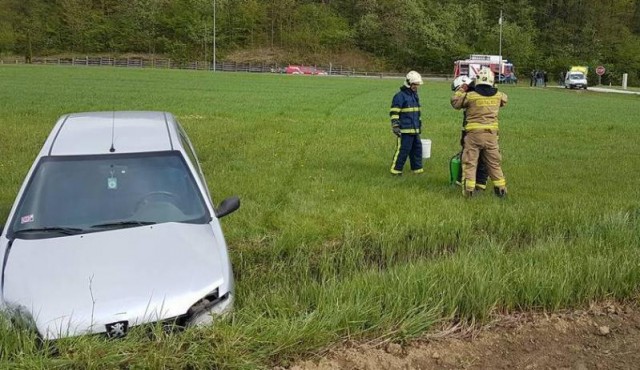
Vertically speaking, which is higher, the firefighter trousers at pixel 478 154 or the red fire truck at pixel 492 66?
the red fire truck at pixel 492 66

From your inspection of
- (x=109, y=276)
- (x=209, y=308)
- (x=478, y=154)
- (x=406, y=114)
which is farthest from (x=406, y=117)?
(x=109, y=276)

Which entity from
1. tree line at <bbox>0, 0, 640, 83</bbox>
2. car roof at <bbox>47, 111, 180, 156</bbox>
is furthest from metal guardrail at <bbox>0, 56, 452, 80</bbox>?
car roof at <bbox>47, 111, 180, 156</bbox>

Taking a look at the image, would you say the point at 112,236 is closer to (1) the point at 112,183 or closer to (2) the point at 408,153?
(1) the point at 112,183

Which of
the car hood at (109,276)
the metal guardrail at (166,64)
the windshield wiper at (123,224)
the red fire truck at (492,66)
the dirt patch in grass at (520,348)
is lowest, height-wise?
the dirt patch in grass at (520,348)

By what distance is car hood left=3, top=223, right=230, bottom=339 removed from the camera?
11.8ft

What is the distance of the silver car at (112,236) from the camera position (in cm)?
366

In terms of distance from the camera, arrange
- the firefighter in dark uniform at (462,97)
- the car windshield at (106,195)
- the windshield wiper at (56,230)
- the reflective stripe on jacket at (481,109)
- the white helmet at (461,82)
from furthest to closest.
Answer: the white helmet at (461,82) → the firefighter in dark uniform at (462,97) → the reflective stripe on jacket at (481,109) → the car windshield at (106,195) → the windshield wiper at (56,230)

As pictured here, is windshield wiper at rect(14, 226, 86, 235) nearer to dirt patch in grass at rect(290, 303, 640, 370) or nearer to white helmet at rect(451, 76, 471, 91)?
dirt patch in grass at rect(290, 303, 640, 370)

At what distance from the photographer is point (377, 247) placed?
6695 millimetres

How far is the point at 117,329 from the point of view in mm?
3588

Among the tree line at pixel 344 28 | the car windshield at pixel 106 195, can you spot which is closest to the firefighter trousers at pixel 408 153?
the car windshield at pixel 106 195

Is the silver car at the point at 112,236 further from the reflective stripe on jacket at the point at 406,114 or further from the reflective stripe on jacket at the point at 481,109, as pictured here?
the reflective stripe on jacket at the point at 406,114

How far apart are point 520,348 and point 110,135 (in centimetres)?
389

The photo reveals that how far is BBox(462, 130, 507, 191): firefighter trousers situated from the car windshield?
465 cm
